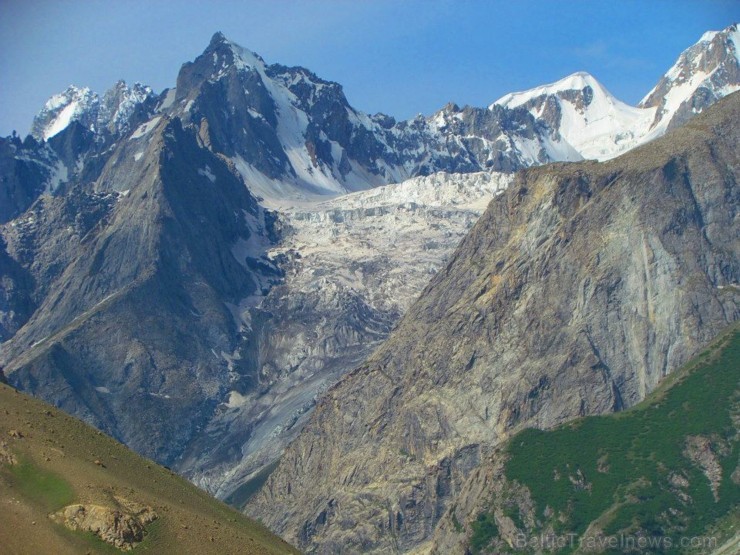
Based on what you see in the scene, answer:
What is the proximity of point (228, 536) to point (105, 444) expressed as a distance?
13189 millimetres

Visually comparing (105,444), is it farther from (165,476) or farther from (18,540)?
(18,540)

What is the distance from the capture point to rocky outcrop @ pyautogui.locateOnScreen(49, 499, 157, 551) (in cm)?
9975

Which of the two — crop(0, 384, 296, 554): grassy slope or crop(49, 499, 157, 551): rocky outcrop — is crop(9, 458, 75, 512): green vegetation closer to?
crop(0, 384, 296, 554): grassy slope

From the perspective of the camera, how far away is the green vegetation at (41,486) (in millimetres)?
100875

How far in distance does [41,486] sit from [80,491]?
2.60m

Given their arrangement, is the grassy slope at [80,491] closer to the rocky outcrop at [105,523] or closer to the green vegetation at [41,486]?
the green vegetation at [41,486]

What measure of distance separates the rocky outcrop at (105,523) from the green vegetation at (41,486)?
38.2 inches

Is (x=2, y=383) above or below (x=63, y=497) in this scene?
above

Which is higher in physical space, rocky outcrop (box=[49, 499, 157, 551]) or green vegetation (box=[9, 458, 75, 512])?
green vegetation (box=[9, 458, 75, 512])

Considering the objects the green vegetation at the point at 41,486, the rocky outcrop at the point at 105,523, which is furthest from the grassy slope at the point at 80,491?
the rocky outcrop at the point at 105,523

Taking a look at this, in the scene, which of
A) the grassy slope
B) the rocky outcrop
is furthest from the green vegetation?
the rocky outcrop

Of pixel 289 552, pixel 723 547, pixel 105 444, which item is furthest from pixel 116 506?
pixel 723 547

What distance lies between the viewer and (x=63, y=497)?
333 feet

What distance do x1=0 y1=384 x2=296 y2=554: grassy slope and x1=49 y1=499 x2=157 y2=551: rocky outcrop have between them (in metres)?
0.53
